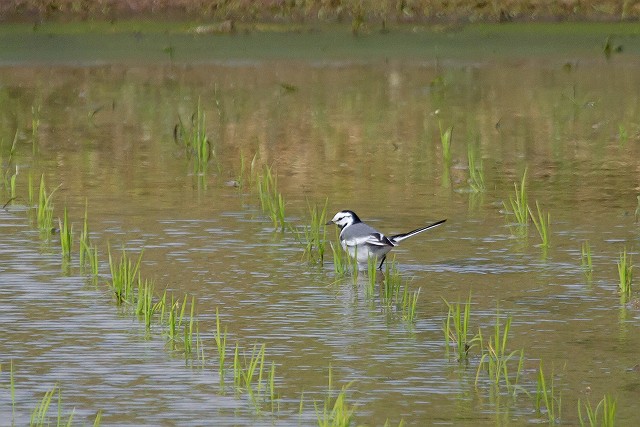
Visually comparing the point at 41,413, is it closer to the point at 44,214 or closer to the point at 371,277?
the point at 371,277

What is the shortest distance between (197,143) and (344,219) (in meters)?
3.93

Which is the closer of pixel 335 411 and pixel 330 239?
pixel 335 411

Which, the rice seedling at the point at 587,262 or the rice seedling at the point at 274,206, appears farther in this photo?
the rice seedling at the point at 274,206

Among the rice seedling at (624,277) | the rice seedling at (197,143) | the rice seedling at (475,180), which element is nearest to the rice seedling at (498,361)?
the rice seedling at (624,277)

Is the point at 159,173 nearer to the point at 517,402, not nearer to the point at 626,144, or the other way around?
the point at 626,144

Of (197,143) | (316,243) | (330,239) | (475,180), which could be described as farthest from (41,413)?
(197,143)

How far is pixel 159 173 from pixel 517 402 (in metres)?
Result: 7.21

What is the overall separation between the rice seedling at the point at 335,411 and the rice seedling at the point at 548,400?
2.34ft

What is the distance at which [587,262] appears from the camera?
31.2 feet

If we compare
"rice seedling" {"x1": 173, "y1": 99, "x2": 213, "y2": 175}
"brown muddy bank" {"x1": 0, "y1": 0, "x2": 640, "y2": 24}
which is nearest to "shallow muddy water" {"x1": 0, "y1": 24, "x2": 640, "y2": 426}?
"rice seedling" {"x1": 173, "y1": 99, "x2": 213, "y2": 175}

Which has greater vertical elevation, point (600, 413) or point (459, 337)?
point (459, 337)

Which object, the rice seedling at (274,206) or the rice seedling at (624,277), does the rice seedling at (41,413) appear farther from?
the rice seedling at (274,206)

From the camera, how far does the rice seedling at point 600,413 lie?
5.83m

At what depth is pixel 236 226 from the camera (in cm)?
1085
